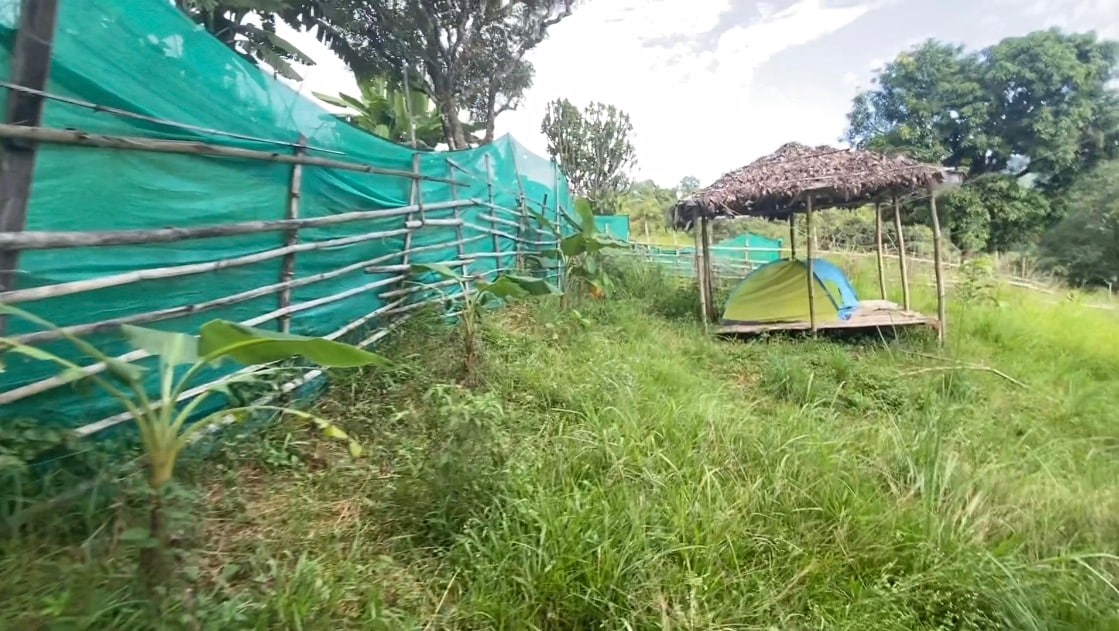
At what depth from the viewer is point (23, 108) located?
1.59 m

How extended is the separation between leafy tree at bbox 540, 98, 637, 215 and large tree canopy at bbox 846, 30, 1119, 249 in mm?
8167

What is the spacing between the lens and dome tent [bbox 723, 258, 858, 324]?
6801 mm

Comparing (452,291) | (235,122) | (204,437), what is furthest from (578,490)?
(452,291)

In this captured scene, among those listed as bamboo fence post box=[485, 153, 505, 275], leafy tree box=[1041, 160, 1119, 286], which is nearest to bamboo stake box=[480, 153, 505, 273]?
bamboo fence post box=[485, 153, 505, 275]

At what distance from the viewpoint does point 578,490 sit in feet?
7.49

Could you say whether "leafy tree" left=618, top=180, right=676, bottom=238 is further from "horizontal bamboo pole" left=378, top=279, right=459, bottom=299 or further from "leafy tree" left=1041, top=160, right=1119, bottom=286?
"horizontal bamboo pole" left=378, top=279, right=459, bottom=299

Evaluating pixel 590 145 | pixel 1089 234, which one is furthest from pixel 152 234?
pixel 1089 234

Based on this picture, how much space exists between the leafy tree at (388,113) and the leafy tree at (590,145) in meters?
8.52

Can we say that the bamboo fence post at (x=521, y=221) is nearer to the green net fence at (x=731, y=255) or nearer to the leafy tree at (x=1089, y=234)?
the green net fence at (x=731, y=255)

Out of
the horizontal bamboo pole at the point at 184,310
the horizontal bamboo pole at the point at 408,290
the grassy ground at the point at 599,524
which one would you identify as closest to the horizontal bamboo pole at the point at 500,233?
the horizontal bamboo pole at the point at 408,290

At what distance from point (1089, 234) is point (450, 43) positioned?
17013 mm

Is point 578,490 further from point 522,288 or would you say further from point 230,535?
point 522,288

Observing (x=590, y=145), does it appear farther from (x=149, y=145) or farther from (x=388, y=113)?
(x=149, y=145)

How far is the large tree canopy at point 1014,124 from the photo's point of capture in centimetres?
1577
